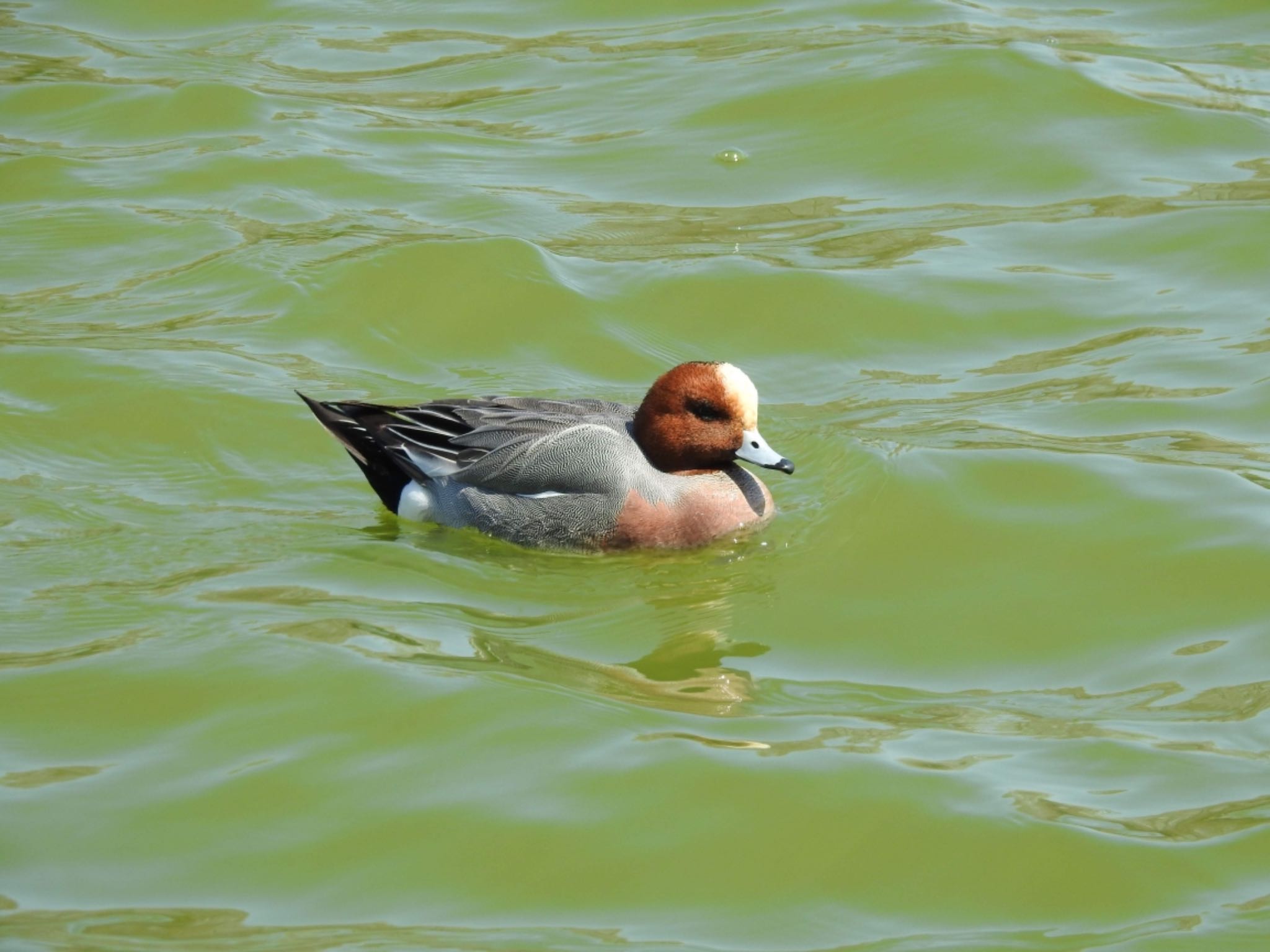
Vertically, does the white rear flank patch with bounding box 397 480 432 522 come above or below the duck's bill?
below

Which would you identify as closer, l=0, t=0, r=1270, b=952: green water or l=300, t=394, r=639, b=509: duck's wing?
l=0, t=0, r=1270, b=952: green water

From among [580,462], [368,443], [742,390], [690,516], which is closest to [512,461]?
[580,462]

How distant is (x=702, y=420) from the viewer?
7.69m

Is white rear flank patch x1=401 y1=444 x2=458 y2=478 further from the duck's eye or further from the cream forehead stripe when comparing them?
the cream forehead stripe

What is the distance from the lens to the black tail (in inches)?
310

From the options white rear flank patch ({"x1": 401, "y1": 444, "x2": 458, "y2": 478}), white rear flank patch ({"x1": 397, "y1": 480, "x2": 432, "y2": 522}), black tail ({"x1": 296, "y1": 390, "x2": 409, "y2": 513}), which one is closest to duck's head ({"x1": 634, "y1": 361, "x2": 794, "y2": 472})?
white rear flank patch ({"x1": 401, "y1": 444, "x2": 458, "y2": 478})

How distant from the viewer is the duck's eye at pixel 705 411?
7.64 meters

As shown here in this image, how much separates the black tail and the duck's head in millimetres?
1116

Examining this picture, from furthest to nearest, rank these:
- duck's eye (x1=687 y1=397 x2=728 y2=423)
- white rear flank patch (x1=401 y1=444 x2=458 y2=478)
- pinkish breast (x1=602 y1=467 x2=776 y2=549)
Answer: white rear flank patch (x1=401 y1=444 x2=458 y2=478), duck's eye (x1=687 y1=397 x2=728 y2=423), pinkish breast (x1=602 y1=467 x2=776 y2=549)

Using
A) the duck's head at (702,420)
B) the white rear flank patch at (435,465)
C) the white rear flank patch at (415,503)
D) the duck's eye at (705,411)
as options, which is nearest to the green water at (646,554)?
the white rear flank patch at (415,503)

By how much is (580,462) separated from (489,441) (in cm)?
44

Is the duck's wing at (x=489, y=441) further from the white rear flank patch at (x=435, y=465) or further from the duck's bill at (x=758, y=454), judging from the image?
the duck's bill at (x=758, y=454)

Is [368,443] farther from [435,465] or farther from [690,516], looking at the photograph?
[690,516]

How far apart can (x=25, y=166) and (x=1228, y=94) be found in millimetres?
7713
